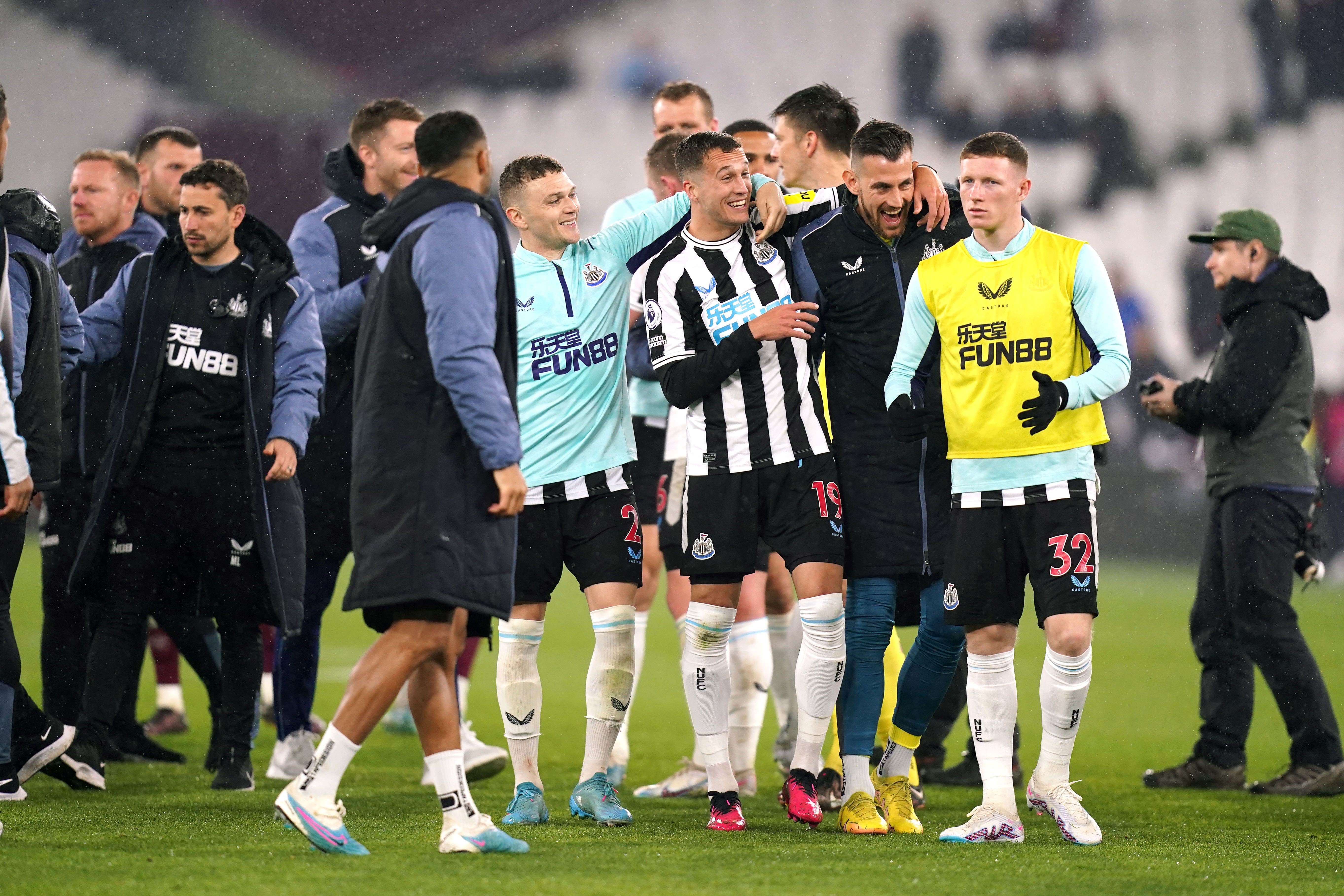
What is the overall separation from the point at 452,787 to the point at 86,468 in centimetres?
274

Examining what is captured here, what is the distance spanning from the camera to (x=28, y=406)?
4914mm

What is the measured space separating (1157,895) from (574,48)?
55.5 feet

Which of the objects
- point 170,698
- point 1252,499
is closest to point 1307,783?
point 1252,499

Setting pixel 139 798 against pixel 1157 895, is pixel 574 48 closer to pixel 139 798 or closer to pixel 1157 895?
pixel 139 798

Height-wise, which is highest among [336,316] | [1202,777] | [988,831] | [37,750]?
[336,316]

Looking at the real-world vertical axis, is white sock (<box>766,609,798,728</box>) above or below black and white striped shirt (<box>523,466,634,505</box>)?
below

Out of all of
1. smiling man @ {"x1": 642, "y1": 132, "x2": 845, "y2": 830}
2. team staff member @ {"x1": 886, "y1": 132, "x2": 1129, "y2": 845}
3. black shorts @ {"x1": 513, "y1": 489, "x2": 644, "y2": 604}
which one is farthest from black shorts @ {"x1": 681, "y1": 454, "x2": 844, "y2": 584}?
team staff member @ {"x1": 886, "y1": 132, "x2": 1129, "y2": 845}

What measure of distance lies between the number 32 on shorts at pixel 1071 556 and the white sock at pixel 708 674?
990 millimetres

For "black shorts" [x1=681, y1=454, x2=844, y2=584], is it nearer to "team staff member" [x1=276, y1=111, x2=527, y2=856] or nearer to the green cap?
"team staff member" [x1=276, y1=111, x2=527, y2=856]

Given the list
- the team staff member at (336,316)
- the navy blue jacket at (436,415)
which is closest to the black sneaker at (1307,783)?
the navy blue jacket at (436,415)

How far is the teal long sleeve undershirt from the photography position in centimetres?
429

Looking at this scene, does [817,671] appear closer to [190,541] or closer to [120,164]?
[190,541]

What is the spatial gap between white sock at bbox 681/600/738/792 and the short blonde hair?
3179 millimetres

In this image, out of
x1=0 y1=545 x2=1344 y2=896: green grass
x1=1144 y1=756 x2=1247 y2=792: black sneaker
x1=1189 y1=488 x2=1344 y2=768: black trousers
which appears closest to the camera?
x1=0 y1=545 x2=1344 y2=896: green grass
